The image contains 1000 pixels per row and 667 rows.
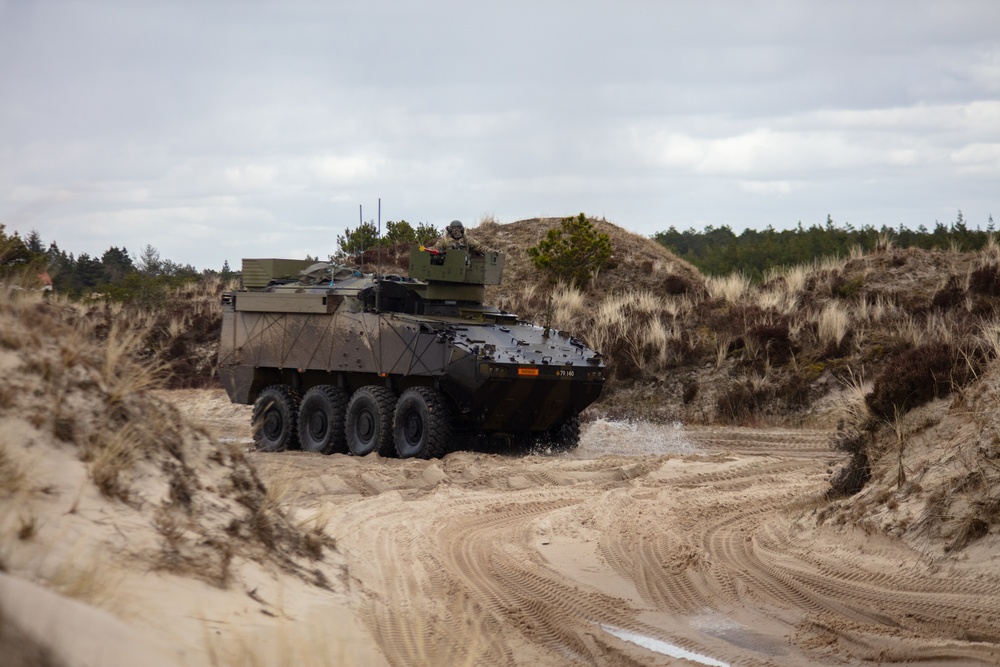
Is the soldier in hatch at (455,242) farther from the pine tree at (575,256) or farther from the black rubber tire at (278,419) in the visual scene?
the pine tree at (575,256)

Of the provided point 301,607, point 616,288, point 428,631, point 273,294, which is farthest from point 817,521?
point 616,288

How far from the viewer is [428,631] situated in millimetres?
5578

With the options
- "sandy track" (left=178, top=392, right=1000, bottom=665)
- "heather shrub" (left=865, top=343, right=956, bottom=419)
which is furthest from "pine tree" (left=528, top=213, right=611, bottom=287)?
"heather shrub" (left=865, top=343, right=956, bottom=419)

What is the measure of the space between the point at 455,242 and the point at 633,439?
12.2 feet

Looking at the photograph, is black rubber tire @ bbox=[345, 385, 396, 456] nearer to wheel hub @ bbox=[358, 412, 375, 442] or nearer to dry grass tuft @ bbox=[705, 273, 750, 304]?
wheel hub @ bbox=[358, 412, 375, 442]

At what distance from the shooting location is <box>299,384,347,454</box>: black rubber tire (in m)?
15.5

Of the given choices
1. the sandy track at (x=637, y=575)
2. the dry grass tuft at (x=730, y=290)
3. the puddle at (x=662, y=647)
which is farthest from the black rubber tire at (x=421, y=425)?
the dry grass tuft at (x=730, y=290)

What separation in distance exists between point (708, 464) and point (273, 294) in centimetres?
745

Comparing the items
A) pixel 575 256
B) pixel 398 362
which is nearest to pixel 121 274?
pixel 575 256

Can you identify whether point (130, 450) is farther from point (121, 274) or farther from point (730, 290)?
point (121, 274)

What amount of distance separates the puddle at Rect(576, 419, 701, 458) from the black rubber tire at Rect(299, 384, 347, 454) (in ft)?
10.6

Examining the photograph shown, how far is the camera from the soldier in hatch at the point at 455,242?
16094mm

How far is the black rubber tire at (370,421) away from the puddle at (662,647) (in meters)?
8.69

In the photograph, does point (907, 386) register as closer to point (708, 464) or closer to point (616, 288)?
point (708, 464)
